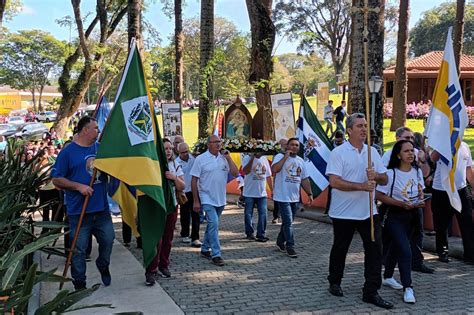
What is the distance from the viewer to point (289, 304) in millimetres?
5410

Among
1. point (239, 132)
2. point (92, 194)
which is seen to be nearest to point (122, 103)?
point (92, 194)

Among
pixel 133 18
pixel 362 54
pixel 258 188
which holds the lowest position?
pixel 258 188

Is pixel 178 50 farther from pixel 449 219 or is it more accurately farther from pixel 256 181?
pixel 449 219

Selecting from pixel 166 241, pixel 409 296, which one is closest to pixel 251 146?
pixel 166 241

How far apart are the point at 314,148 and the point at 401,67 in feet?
39.4

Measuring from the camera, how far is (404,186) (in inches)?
217

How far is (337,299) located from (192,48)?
5486cm

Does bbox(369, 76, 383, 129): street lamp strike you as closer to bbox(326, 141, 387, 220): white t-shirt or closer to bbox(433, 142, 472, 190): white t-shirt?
bbox(433, 142, 472, 190): white t-shirt

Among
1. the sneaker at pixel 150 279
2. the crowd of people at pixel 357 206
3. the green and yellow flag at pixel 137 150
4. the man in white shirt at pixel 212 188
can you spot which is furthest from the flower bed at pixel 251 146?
the green and yellow flag at pixel 137 150

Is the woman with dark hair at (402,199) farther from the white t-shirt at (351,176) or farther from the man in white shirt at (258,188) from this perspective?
the man in white shirt at (258,188)

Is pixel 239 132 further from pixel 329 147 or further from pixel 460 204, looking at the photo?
pixel 460 204

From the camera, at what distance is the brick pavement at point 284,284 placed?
5312 millimetres

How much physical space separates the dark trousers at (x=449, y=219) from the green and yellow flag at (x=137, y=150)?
13.2 ft

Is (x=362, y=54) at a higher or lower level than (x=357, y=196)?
higher
